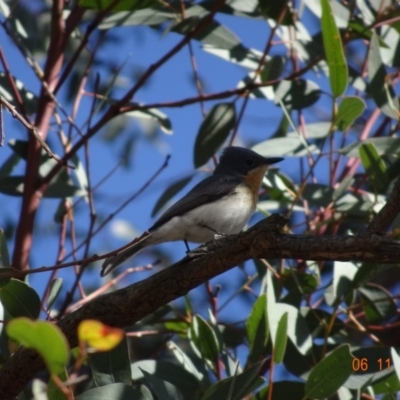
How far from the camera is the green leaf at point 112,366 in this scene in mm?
2906

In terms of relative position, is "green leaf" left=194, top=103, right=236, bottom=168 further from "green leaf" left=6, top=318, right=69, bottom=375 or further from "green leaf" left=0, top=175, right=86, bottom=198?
"green leaf" left=6, top=318, right=69, bottom=375

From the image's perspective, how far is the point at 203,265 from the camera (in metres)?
2.72

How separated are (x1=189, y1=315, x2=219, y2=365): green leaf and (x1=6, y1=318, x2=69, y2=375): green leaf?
1.87m

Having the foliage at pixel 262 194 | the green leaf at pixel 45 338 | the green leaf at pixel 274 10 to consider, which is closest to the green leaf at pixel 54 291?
the foliage at pixel 262 194

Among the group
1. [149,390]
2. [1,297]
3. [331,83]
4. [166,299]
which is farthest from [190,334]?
[331,83]

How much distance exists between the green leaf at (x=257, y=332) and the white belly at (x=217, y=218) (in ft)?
4.90

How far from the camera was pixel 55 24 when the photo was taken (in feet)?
12.8

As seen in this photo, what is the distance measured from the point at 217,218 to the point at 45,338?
3.36m

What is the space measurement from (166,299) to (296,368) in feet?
2.89

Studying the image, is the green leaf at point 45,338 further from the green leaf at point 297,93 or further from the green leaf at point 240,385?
the green leaf at point 297,93

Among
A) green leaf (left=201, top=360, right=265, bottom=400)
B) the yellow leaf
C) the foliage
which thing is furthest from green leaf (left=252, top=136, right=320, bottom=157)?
the yellow leaf

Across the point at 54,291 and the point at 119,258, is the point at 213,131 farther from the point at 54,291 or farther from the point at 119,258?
the point at 54,291

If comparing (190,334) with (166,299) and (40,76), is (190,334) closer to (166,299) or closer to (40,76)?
(166,299)

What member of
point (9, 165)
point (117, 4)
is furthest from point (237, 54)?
point (9, 165)
